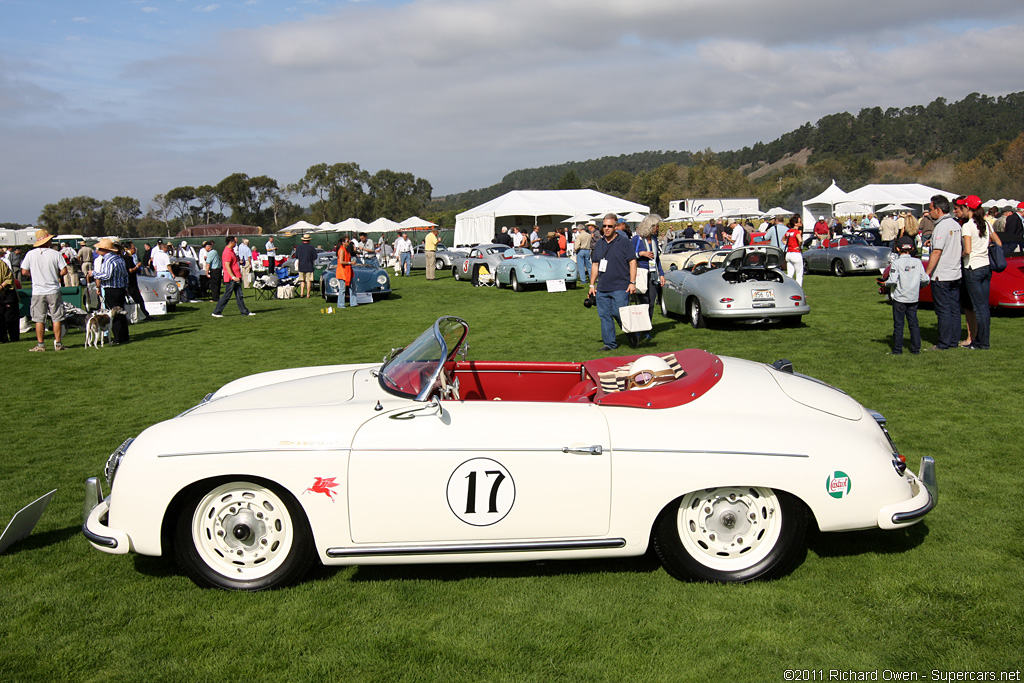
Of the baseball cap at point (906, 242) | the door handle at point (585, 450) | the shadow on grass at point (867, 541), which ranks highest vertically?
the baseball cap at point (906, 242)

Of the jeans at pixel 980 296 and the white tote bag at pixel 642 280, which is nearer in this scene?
the jeans at pixel 980 296

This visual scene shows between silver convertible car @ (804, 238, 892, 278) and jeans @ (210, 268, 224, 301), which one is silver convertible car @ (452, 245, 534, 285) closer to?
jeans @ (210, 268, 224, 301)

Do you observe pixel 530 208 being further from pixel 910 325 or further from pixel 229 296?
pixel 910 325

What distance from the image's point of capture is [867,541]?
13.6 ft

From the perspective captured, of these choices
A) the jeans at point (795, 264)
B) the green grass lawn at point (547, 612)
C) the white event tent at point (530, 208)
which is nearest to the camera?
the green grass lawn at point (547, 612)

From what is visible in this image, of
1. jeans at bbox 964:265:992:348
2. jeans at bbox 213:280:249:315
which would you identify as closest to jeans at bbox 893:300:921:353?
jeans at bbox 964:265:992:348

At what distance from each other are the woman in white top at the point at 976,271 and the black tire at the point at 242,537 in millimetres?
8841

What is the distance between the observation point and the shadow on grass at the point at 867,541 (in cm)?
402

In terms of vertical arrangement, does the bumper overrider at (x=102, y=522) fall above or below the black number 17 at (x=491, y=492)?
below

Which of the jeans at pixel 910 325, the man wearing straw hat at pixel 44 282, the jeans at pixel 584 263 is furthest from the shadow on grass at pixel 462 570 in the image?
the jeans at pixel 584 263

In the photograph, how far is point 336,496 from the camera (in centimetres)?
351

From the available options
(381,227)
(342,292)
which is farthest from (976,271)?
(381,227)

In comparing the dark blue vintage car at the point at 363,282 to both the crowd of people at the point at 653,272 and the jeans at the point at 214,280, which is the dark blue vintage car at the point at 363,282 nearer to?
the crowd of people at the point at 653,272

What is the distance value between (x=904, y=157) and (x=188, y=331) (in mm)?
140205
